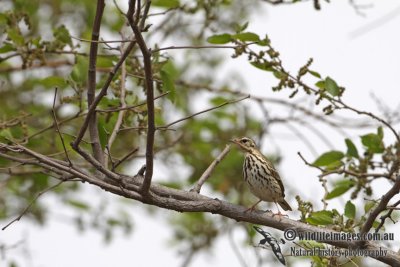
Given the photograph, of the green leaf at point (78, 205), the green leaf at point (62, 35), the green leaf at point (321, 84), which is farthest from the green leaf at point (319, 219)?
the green leaf at point (78, 205)

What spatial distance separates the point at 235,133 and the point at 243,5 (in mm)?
1642

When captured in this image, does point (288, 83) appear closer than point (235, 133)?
Yes

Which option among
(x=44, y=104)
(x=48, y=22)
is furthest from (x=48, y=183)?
(x=48, y=22)

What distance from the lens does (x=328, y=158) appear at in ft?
16.9

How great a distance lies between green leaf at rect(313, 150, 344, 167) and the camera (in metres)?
5.14

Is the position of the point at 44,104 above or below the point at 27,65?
above

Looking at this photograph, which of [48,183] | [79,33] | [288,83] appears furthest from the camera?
[79,33]

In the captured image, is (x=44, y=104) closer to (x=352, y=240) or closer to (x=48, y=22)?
(x=48, y=22)

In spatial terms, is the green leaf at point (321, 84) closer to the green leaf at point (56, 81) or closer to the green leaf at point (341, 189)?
the green leaf at point (341, 189)

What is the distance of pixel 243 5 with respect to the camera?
8.80 m

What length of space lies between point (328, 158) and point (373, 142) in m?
0.35

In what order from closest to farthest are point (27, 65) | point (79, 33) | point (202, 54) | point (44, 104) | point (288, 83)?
point (288, 83) < point (27, 65) < point (44, 104) < point (79, 33) < point (202, 54)

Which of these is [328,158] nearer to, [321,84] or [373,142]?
[373,142]

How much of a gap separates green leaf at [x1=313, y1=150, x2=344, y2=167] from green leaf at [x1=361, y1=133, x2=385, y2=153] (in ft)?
0.64
